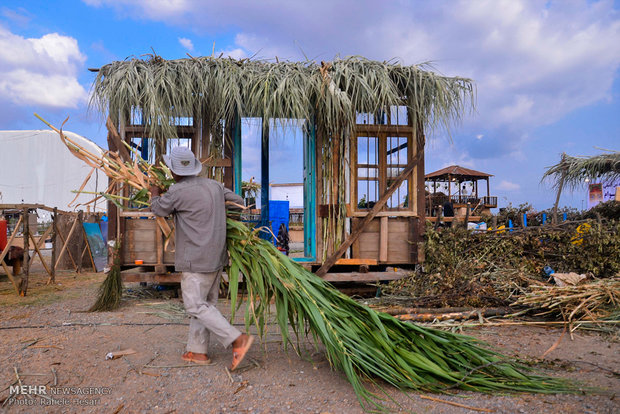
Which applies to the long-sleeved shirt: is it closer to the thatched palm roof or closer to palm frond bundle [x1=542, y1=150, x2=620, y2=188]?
the thatched palm roof

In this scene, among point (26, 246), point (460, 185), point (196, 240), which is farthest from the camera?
point (460, 185)

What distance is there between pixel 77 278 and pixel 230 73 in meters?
6.10

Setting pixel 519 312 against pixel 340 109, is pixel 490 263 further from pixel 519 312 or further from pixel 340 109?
pixel 340 109

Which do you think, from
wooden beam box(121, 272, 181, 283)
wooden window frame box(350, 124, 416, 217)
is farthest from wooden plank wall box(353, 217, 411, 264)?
wooden beam box(121, 272, 181, 283)

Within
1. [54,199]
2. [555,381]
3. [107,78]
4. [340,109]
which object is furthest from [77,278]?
[54,199]

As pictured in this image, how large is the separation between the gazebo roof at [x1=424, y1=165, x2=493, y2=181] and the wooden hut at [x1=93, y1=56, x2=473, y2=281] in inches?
590

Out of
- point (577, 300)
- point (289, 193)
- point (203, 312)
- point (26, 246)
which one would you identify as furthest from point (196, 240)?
point (289, 193)

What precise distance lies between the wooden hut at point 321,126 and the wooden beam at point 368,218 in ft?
0.05

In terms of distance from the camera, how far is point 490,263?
5570 mm

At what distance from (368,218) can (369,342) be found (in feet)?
10.4

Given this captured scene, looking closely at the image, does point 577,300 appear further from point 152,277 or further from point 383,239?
point 152,277

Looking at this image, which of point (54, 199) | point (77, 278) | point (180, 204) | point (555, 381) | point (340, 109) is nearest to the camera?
point (555, 381)

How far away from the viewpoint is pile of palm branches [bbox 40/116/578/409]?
2752 mm

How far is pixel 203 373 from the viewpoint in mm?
3176
